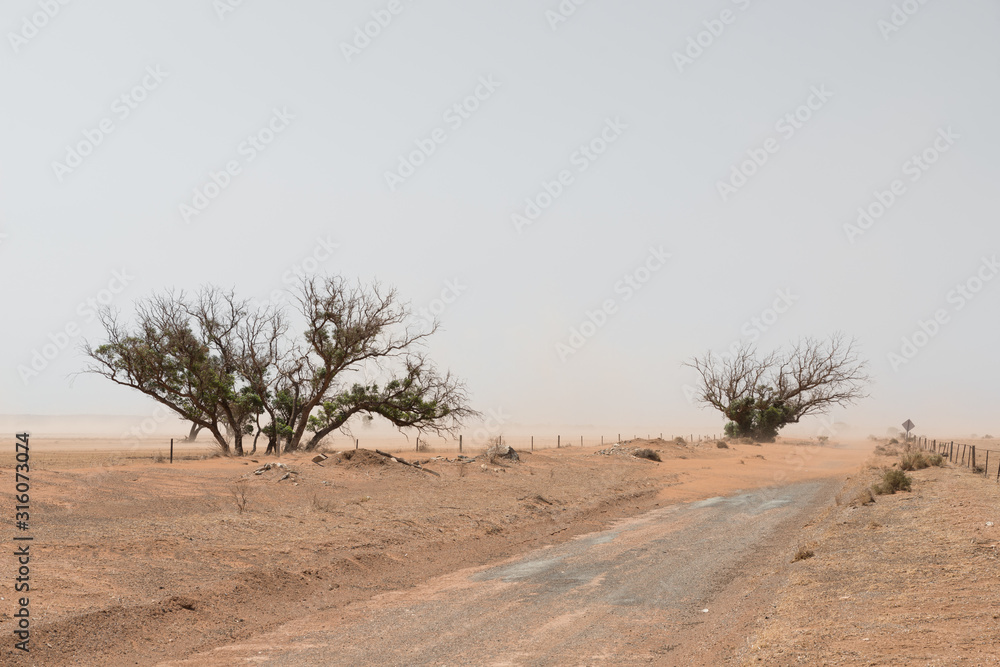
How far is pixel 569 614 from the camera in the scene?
10594 mm

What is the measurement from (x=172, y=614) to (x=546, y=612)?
18.2 ft

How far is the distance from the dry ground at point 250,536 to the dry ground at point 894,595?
22.1 feet

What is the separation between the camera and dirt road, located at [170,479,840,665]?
351 inches

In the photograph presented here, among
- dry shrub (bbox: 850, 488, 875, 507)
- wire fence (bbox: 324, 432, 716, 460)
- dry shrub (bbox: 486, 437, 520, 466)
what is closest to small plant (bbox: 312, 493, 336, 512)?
wire fence (bbox: 324, 432, 716, 460)

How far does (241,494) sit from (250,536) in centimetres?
527

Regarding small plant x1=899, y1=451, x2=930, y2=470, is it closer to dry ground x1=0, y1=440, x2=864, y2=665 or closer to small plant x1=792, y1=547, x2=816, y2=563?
dry ground x1=0, y1=440, x2=864, y2=665

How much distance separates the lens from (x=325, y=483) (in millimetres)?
23688

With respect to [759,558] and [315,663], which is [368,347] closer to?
[759,558]

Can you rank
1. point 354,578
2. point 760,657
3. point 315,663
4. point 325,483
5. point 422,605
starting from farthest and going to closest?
point 325,483, point 354,578, point 422,605, point 315,663, point 760,657

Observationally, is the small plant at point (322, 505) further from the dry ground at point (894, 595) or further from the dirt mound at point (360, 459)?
the dry ground at point (894, 595)

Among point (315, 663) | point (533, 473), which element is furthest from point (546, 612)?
point (533, 473)

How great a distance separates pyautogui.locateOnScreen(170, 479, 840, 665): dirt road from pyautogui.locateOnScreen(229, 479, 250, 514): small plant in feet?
24.9

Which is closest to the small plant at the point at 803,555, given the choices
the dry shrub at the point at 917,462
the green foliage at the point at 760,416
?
the dry shrub at the point at 917,462

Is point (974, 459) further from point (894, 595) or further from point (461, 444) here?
point (461, 444)
